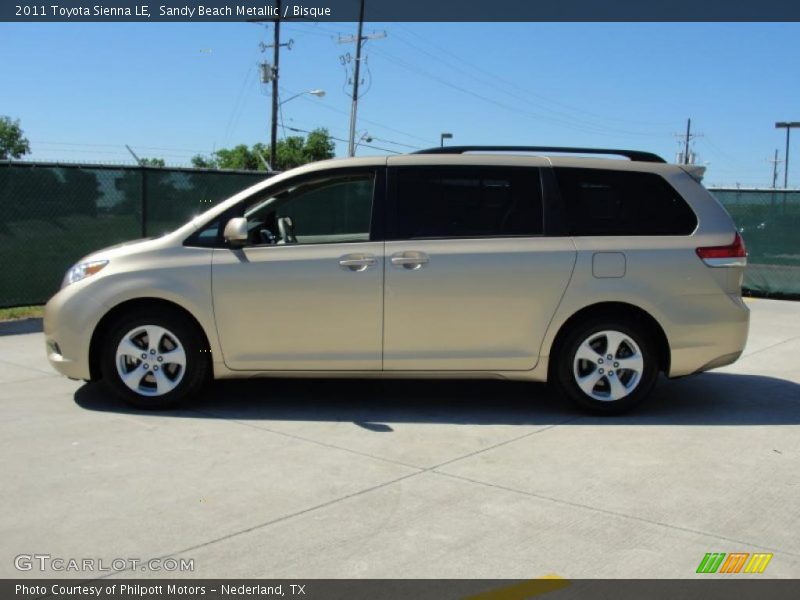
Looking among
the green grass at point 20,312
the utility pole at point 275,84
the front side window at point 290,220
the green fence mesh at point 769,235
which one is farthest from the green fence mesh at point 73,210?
the utility pole at point 275,84

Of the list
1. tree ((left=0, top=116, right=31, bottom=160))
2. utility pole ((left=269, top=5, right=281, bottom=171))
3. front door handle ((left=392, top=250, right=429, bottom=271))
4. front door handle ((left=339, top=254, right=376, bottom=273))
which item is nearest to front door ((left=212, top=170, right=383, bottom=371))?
front door handle ((left=339, top=254, right=376, bottom=273))

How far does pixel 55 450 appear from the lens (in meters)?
5.24

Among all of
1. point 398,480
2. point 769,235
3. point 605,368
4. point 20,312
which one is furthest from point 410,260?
point 769,235

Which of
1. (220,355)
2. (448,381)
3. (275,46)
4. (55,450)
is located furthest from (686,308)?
(275,46)

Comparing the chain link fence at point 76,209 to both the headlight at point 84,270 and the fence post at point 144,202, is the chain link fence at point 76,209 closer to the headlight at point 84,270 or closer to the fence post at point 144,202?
the fence post at point 144,202

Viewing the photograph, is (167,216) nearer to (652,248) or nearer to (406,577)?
(652,248)

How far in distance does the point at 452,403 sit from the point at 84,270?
288 centimetres

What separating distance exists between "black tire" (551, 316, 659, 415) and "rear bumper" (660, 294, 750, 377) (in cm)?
19

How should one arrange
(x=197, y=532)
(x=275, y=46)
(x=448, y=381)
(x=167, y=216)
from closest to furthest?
(x=197, y=532) < (x=448, y=381) < (x=167, y=216) < (x=275, y=46)

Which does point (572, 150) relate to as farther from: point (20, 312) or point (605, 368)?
point (20, 312)

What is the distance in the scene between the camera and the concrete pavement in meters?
3.81

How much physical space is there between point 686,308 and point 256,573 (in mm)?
3784

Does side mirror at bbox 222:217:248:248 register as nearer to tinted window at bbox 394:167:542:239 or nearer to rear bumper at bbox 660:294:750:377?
tinted window at bbox 394:167:542:239

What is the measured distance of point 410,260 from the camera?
19.8 ft
